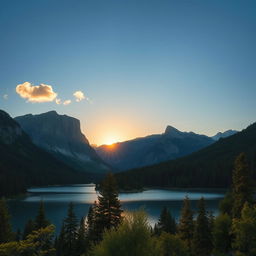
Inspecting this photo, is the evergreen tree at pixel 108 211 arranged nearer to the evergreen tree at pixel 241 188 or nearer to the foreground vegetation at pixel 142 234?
the foreground vegetation at pixel 142 234

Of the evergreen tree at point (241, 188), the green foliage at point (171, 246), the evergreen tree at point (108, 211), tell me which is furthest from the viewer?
the evergreen tree at point (241, 188)

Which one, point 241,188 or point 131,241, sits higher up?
point 241,188

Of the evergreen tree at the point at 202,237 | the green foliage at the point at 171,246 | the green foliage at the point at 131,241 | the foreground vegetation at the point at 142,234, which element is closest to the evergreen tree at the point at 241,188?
the foreground vegetation at the point at 142,234

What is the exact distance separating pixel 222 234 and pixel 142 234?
34.8 metres

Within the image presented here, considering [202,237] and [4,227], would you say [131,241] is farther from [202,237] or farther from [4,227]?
[4,227]

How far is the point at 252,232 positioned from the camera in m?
44.5

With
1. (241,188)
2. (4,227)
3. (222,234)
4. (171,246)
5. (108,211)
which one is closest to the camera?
(108,211)

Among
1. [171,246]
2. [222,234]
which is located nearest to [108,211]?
[171,246]

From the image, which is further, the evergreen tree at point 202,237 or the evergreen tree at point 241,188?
the evergreen tree at point 241,188

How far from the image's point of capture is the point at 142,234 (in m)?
23.4

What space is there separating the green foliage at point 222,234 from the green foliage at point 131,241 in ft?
110

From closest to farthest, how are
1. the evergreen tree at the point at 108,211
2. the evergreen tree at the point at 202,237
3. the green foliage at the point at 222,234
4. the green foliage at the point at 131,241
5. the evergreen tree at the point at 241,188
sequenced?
1. the green foliage at the point at 131,241
2. the evergreen tree at the point at 108,211
3. the green foliage at the point at 222,234
4. the evergreen tree at the point at 202,237
5. the evergreen tree at the point at 241,188

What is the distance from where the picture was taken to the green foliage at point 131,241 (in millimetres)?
22984

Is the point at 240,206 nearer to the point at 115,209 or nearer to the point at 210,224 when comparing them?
the point at 210,224
